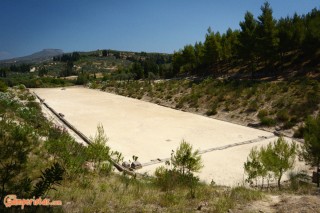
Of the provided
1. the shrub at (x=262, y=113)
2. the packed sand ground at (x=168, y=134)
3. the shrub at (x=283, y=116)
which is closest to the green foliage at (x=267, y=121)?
the shrub at (x=283, y=116)

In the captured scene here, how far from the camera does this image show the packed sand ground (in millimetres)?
11700

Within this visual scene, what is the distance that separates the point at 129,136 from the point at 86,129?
3.49 m

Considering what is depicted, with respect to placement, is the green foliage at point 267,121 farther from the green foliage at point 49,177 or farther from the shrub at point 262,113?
the green foliage at point 49,177

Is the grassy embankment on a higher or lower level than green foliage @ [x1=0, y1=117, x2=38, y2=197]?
lower

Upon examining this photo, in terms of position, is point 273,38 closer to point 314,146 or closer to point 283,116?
point 283,116

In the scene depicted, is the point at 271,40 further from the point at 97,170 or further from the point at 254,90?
the point at 97,170

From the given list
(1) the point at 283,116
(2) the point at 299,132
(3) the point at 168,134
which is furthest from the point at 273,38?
(3) the point at 168,134

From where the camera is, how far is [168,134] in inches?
674

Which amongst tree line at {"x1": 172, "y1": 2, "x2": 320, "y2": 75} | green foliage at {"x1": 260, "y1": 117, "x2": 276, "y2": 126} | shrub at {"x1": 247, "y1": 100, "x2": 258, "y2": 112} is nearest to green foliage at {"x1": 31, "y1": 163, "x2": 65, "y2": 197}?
green foliage at {"x1": 260, "y1": 117, "x2": 276, "y2": 126}

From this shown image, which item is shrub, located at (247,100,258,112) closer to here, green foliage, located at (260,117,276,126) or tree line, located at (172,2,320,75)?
green foliage, located at (260,117,276,126)

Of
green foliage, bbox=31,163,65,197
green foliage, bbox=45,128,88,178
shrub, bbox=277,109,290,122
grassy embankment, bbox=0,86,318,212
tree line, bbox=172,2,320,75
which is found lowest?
grassy embankment, bbox=0,86,318,212

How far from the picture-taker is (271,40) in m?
30.8

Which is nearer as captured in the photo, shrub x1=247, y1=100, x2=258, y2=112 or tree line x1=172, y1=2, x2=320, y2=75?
shrub x1=247, y1=100, x2=258, y2=112

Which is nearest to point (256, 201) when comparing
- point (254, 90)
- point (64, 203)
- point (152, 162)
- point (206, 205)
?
point (206, 205)
